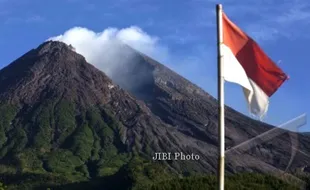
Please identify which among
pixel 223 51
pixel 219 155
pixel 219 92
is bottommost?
pixel 219 155

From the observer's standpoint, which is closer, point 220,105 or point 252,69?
point 220,105

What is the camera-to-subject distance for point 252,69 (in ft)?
42.7

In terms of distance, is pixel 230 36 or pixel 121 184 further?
pixel 121 184

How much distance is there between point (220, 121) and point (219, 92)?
1.66 ft

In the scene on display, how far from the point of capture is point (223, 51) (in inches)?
497

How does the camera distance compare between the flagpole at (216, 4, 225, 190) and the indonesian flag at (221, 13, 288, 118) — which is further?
the indonesian flag at (221, 13, 288, 118)

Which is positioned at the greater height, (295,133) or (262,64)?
(262,64)

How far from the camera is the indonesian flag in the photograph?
42.1 feet

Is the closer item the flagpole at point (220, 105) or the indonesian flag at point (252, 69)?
the flagpole at point (220, 105)

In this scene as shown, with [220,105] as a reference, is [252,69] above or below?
above

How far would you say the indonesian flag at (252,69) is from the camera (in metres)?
12.8

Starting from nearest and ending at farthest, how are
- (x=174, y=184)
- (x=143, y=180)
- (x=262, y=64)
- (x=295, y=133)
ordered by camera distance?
(x=262, y=64) → (x=295, y=133) → (x=174, y=184) → (x=143, y=180)

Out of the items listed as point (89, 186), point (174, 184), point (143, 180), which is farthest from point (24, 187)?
point (174, 184)

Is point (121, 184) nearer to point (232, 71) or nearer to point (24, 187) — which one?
point (24, 187)
